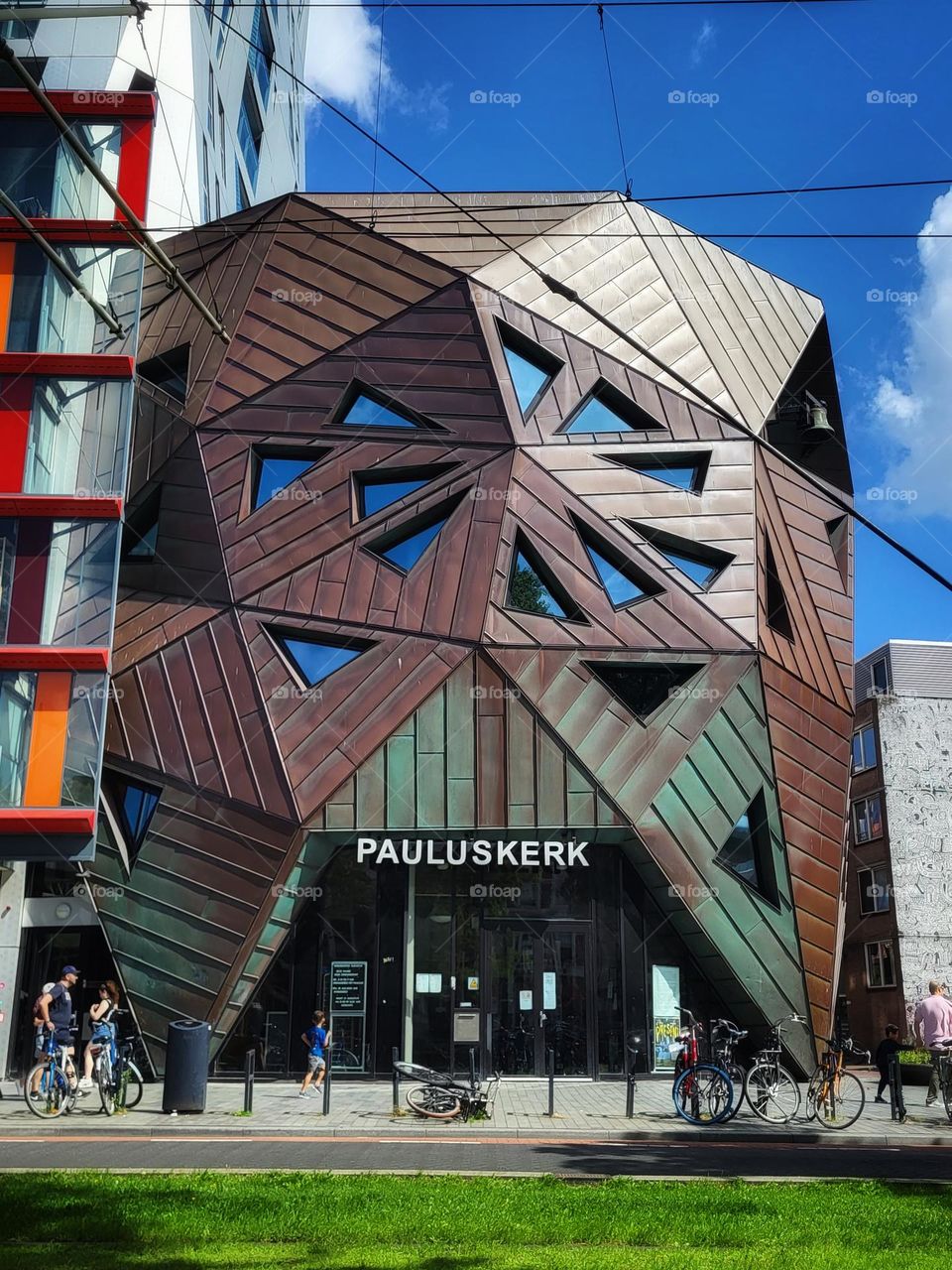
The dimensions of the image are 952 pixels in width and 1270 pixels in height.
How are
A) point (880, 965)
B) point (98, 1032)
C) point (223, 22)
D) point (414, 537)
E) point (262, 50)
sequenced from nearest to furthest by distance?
point (98, 1032) → point (414, 537) → point (223, 22) → point (262, 50) → point (880, 965)

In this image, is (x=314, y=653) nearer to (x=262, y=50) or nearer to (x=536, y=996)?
(x=536, y=996)

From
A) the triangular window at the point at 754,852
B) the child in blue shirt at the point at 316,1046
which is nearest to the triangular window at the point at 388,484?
the triangular window at the point at 754,852

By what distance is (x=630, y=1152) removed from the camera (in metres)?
13.8

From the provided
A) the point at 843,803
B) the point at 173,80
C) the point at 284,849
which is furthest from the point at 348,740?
the point at 173,80

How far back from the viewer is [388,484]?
24688mm

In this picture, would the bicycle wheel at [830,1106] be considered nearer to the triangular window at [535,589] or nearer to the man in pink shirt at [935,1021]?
the man in pink shirt at [935,1021]

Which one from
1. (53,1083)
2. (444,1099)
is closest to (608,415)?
(444,1099)

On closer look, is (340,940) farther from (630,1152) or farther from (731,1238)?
(731,1238)

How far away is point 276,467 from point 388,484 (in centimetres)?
243

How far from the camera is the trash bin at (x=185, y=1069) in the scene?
57.1ft

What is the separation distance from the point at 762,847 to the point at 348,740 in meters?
8.54

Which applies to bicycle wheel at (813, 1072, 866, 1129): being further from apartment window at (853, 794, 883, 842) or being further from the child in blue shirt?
apartment window at (853, 794, 883, 842)

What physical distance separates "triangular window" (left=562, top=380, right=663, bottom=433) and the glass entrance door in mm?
10367

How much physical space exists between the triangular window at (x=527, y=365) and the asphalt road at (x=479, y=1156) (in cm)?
1507
